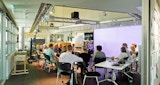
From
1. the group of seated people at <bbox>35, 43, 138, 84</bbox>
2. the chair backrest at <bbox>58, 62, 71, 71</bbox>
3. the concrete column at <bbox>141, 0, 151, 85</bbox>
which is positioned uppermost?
the concrete column at <bbox>141, 0, 151, 85</bbox>

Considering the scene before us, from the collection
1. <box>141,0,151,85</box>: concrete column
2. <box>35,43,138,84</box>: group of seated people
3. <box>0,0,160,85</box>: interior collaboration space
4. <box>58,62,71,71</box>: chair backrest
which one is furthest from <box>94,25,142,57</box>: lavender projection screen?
<box>141,0,151,85</box>: concrete column

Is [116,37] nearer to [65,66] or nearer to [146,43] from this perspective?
[65,66]

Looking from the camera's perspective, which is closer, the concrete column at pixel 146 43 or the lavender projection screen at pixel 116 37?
the concrete column at pixel 146 43

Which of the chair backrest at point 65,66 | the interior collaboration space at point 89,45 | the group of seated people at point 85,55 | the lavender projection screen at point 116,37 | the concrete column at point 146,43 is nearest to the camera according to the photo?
the concrete column at point 146,43

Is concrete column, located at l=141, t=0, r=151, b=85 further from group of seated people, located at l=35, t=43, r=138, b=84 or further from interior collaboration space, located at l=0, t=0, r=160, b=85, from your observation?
group of seated people, located at l=35, t=43, r=138, b=84

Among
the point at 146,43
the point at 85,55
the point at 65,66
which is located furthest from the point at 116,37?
the point at 146,43

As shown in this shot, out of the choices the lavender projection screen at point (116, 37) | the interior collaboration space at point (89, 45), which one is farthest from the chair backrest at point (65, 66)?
the lavender projection screen at point (116, 37)

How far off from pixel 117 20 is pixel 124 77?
4463 millimetres

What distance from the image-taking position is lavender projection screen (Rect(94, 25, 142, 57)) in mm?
8864

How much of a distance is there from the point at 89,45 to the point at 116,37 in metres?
2.62

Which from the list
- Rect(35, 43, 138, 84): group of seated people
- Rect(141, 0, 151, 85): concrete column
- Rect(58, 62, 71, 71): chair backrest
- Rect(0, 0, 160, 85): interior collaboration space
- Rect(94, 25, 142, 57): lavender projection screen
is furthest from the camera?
Rect(94, 25, 142, 57): lavender projection screen

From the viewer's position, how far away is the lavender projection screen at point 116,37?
29.1 feet

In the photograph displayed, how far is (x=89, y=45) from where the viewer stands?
40.1 ft

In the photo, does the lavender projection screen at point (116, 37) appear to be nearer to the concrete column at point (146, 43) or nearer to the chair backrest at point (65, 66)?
the chair backrest at point (65, 66)
